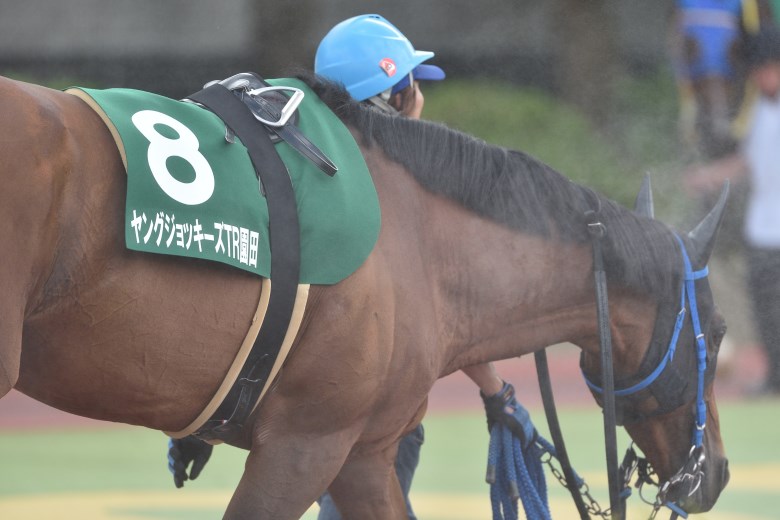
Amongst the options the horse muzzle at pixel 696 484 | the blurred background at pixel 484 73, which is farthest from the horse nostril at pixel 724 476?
the blurred background at pixel 484 73

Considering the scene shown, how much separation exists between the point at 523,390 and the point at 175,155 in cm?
643

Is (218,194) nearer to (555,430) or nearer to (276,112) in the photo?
(276,112)

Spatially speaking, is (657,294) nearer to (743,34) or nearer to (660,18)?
(743,34)

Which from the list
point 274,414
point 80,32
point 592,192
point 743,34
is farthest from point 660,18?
point 274,414

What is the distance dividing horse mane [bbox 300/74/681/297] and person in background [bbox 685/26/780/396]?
5420 millimetres

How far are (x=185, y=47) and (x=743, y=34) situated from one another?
639 centimetres

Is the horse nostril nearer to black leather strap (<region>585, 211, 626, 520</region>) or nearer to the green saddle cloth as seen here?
black leather strap (<region>585, 211, 626, 520</region>)

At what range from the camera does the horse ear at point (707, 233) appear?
12.1 ft

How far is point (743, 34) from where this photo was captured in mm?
12352

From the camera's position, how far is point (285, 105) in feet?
10.0

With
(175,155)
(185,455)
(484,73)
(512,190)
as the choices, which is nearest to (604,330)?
(512,190)

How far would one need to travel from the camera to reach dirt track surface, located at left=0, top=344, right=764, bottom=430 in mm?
8367

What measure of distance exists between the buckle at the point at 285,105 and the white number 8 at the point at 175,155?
23 cm

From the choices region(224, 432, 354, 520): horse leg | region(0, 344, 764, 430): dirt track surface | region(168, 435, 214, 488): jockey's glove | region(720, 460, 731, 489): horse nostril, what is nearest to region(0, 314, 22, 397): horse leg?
region(224, 432, 354, 520): horse leg
